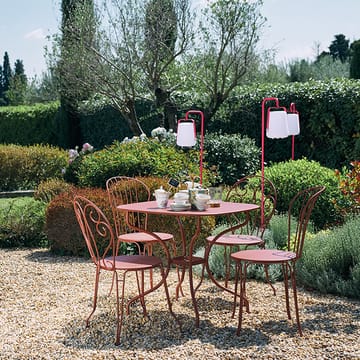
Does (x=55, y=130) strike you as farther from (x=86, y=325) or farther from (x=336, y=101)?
(x=86, y=325)

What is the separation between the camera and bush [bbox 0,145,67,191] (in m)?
12.5

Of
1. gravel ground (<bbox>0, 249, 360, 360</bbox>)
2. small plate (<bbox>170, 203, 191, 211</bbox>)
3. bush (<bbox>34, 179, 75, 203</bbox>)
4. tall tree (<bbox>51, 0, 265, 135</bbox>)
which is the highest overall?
tall tree (<bbox>51, 0, 265, 135</bbox>)

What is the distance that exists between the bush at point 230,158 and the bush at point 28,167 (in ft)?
13.5

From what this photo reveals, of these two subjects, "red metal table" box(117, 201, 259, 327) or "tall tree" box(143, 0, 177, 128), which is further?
"tall tree" box(143, 0, 177, 128)

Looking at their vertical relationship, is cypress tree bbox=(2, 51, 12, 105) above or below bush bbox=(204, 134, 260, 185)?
above

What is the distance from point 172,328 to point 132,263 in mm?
520

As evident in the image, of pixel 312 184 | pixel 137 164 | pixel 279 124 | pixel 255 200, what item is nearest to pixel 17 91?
pixel 137 164

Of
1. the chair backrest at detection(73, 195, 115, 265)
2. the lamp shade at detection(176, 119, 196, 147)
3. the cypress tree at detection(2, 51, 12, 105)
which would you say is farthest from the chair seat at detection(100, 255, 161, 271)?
the cypress tree at detection(2, 51, 12, 105)

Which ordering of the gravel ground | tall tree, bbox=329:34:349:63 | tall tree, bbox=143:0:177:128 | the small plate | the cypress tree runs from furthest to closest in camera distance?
the cypress tree, tall tree, bbox=329:34:349:63, tall tree, bbox=143:0:177:128, the small plate, the gravel ground

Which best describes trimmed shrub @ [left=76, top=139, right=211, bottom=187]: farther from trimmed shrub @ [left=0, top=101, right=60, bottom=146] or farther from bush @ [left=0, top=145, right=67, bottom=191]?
trimmed shrub @ [left=0, top=101, right=60, bottom=146]

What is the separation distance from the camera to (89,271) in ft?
20.1

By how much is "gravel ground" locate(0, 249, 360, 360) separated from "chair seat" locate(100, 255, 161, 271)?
1.39 feet

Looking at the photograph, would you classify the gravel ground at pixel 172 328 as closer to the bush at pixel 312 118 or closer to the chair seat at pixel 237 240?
the chair seat at pixel 237 240

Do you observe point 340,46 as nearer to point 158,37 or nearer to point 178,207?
point 158,37
